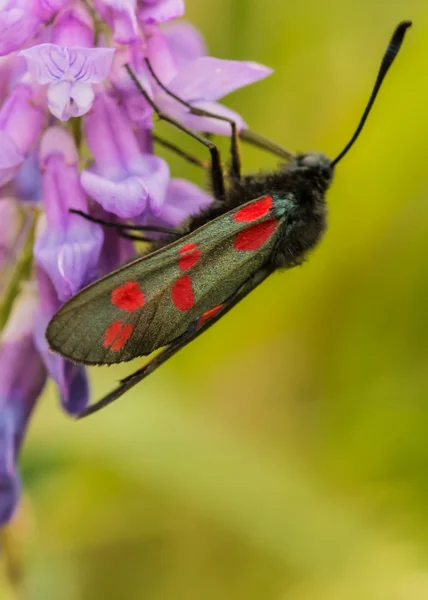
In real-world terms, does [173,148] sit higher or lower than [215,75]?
lower

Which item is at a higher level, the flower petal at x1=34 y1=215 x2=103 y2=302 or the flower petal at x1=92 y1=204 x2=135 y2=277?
the flower petal at x1=34 y1=215 x2=103 y2=302

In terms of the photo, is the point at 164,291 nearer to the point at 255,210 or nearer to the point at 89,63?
→ the point at 255,210

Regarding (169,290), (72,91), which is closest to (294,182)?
(169,290)

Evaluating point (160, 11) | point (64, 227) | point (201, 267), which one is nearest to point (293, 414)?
point (201, 267)

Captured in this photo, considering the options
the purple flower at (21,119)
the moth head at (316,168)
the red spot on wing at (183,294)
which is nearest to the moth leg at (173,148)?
the moth head at (316,168)

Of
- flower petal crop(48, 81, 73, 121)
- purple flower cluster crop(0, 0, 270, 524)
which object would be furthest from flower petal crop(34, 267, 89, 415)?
flower petal crop(48, 81, 73, 121)

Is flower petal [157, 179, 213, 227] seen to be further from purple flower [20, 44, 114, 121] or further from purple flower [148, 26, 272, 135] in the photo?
purple flower [20, 44, 114, 121]

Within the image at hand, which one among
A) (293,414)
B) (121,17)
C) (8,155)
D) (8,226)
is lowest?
(293,414)

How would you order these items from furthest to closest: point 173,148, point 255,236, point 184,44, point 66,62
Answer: point 173,148 < point 184,44 < point 255,236 < point 66,62
